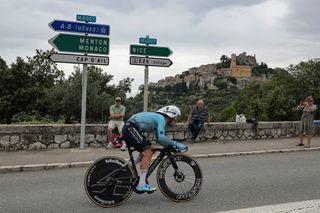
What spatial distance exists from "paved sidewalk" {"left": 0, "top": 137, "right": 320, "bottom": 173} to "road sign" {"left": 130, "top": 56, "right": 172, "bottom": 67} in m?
2.62

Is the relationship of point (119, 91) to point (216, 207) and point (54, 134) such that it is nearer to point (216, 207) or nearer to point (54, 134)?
point (54, 134)

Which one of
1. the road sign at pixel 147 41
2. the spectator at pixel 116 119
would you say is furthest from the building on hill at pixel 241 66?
the spectator at pixel 116 119

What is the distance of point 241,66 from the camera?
55.2 m

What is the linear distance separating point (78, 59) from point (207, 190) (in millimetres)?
5669

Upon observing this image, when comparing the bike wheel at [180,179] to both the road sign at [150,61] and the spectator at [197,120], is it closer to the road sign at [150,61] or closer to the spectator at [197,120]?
the road sign at [150,61]

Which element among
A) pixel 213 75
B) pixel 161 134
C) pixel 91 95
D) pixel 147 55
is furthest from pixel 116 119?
pixel 213 75

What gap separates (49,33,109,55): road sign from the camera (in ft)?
35.4

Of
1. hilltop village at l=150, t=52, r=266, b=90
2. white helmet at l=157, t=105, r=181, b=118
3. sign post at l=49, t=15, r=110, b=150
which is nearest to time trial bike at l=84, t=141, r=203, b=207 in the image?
white helmet at l=157, t=105, r=181, b=118

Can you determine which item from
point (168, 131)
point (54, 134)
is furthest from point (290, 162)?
point (54, 134)

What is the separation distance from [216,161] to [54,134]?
4483 millimetres

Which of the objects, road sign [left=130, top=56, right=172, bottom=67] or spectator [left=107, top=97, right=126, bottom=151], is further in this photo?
road sign [left=130, top=56, right=172, bottom=67]

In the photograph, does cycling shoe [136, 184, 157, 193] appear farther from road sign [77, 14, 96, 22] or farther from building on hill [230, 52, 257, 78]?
building on hill [230, 52, 257, 78]

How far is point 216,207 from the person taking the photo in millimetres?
5938

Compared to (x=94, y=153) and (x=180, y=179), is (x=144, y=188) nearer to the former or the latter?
(x=180, y=179)
